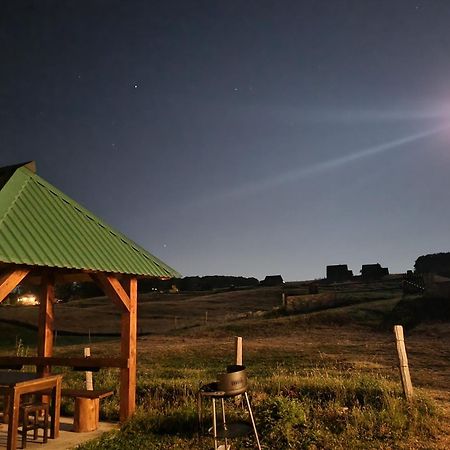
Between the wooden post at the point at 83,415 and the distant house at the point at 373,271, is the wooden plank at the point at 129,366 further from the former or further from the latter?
the distant house at the point at 373,271

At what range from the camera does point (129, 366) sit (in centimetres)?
898

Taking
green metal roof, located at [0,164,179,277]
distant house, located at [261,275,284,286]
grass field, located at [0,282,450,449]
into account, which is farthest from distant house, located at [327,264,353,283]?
green metal roof, located at [0,164,179,277]

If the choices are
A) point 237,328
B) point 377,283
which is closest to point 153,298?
point 377,283

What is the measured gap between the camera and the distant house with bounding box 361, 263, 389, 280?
72787 mm

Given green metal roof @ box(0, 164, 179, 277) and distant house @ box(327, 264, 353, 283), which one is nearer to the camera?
green metal roof @ box(0, 164, 179, 277)

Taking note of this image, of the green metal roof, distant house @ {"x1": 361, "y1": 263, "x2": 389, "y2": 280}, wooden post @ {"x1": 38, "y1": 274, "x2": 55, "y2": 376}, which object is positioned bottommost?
wooden post @ {"x1": 38, "y1": 274, "x2": 55, "y2": 376}

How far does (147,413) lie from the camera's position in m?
8.94

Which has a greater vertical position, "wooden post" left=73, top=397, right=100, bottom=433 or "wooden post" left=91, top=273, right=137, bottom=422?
"wooden post" left=91, top=273, right=137, bottom=422

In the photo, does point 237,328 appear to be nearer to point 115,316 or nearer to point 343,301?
point 343,301

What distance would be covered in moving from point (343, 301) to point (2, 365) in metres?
31.6

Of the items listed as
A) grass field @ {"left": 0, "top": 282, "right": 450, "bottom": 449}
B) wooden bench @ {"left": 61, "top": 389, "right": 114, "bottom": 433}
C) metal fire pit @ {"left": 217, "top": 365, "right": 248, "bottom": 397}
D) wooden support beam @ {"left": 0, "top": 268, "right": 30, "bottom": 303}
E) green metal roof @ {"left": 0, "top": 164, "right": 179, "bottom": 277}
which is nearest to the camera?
metal fire pit @ {"left": 217, "top": 365, "right": 248, "bottom": 397}

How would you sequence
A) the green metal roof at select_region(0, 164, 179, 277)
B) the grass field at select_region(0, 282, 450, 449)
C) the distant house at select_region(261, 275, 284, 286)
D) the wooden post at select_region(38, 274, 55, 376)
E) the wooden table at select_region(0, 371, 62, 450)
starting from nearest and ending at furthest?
the wooden table at select_region(0, 371, 62, 450) → the green metal roof at select_region(0, 164, 179, 277) → the grass field at select_region(0, 282, 450, 449) → the wooden post at select_region(38, 274, 55, 376) → the distant house at select_region(261, 275, 284, 286)

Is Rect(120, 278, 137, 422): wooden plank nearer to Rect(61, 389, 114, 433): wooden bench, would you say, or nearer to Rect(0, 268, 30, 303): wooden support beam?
Rect(61, 389, 114, 433): wooden bench

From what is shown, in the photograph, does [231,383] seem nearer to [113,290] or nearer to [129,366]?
[129,366]
